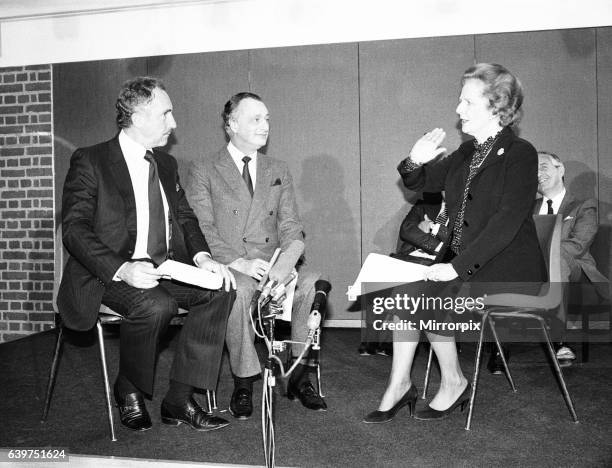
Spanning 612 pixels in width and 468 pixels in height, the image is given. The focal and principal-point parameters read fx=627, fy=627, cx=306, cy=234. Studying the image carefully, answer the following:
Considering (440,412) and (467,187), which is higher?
(467,187)

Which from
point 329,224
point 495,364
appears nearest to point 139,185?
point 495,364

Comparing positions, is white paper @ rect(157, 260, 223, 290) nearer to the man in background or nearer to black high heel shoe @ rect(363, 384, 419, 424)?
the man in background

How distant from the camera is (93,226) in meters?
2.81

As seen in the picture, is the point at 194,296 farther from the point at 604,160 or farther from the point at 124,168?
the point at 604,160

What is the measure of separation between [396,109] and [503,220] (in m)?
2.80

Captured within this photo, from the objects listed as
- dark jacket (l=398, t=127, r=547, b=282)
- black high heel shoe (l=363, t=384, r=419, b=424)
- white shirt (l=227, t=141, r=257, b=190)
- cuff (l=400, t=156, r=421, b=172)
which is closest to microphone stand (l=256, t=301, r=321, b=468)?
black high heel shoe (l=363, t=384, r=419, b=424)

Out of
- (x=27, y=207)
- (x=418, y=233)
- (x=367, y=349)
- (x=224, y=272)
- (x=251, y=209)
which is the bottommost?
(x=367, y=349)

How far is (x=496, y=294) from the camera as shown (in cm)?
276

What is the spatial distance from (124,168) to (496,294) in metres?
1.77

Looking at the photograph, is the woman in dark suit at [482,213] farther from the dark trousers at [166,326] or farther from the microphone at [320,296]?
the dark trousers at [166,326]

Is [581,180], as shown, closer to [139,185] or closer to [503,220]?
[503,220]

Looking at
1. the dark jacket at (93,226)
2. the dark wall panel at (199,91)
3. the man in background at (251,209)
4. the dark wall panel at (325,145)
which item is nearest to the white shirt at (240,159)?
the man in background at (251,209)

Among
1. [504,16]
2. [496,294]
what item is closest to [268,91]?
[504,16]

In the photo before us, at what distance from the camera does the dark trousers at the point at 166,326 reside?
2643mm
